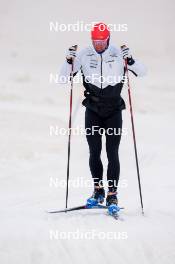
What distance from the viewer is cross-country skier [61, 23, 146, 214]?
809 centimetres

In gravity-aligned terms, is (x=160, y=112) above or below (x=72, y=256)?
above

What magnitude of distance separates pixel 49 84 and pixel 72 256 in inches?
1353

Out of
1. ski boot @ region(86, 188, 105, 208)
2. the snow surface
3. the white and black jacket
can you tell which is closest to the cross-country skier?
the white and black jacket

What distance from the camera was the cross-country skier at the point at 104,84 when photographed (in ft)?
26.6

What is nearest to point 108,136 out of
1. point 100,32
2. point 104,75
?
point 104,75

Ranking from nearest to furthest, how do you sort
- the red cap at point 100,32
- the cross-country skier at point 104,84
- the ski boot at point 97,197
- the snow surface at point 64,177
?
the snow surface at point 64,177 < the red cap at point 100,32 < the cross-country skier at point 104,84 < the ski boot at point 97,197

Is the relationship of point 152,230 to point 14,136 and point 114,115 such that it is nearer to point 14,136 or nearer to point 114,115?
point 114,115

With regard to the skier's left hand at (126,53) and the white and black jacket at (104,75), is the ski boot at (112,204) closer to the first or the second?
the white and black jacket at (104,75)

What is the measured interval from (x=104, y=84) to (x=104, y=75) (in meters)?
0.13

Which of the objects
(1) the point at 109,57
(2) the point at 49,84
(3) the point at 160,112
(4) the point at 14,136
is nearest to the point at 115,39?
(2) the point at 49,84

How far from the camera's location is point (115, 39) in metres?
77.6

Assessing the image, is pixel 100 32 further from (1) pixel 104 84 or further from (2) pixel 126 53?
(1) pixel 104 84

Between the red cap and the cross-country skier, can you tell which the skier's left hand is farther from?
the red cap

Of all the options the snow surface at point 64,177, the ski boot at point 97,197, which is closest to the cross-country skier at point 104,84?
the ski boot at point 97,197
